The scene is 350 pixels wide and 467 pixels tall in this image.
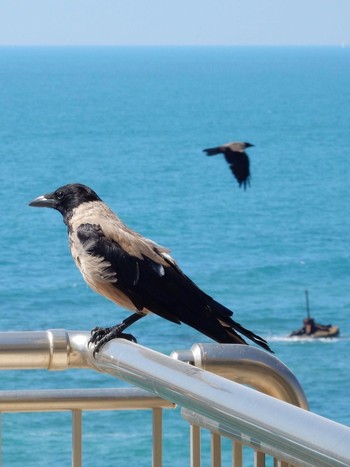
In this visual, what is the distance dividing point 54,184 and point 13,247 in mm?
12800

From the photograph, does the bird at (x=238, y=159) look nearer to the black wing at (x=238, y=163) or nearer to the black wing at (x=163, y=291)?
the black wing at (x=238, y=163)

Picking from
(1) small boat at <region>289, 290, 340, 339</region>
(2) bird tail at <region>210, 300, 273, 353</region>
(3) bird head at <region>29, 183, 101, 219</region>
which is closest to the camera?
(2) bird tail at <region>210, 300, 273, 353</region>

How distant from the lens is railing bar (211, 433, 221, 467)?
6.33 feet

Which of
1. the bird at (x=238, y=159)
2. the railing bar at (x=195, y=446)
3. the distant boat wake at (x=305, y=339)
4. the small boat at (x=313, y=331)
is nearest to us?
the railing bar at (x=195, y=446)

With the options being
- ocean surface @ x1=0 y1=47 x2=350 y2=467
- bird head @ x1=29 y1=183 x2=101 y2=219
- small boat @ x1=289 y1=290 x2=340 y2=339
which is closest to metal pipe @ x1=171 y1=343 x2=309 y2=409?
bird head @ x1=29 y1=183 x2=101 y2=219

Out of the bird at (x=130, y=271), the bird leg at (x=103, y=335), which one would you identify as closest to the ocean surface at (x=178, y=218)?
the bird at (x=130, y=271)

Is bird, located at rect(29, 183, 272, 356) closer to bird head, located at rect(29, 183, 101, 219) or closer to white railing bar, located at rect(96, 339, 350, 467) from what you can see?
bird head, located at rect(29, 183, 101, 219)

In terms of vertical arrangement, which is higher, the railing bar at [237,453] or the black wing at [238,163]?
the railing bar at [237,453]

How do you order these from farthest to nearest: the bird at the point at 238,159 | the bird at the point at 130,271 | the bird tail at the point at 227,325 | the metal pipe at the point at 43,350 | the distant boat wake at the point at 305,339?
the distant boat wake at the point at 305,339 → the bird at the point at 238,159 → the bird at the point at 130,271 → the bird tail at the point at 227,325 → the metal pipe at the point at 43,350

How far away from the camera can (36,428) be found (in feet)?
97.7

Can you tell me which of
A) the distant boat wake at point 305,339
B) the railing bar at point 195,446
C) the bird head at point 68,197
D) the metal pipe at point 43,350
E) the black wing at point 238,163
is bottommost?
the distant boat wake at point 305,339

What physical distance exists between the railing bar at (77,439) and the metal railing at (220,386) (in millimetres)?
83

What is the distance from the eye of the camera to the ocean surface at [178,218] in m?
32.5

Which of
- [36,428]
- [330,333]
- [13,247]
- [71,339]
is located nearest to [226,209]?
[13,247]
